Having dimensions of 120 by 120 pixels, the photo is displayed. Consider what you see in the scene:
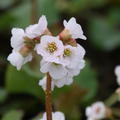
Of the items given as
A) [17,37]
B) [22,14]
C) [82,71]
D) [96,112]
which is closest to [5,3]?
[22,14]

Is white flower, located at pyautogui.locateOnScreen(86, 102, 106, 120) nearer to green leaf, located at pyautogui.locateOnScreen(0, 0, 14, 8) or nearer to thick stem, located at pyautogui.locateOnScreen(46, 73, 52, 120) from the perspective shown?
thick stem, located at pyautogui.locateOnScreen(46, 73, 52, 120)

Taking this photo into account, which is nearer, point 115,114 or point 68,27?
point 68,27

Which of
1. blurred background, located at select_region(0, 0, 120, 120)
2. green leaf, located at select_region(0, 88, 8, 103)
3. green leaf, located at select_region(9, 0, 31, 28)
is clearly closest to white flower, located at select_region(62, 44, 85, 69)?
blurred background, located at select_region(0, 0, 120, 120)

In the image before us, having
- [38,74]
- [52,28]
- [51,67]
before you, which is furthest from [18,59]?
[52,28]

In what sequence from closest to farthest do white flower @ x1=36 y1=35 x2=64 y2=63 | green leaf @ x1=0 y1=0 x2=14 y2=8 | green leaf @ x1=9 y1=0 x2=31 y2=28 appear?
1. white flower @ x1=36 y1=35 x2=64 y2=63
2. green leaf @ x1=9 y1=0 x2=31 y2=28
3. green leaf @ x1=0 y1=0 x2=14 y2=8

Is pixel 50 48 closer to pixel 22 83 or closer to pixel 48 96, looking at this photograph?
pixel 48 96

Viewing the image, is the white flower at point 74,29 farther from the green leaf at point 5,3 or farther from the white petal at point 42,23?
the green leaf at point 5,3

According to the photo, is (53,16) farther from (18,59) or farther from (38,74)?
(18,59)
